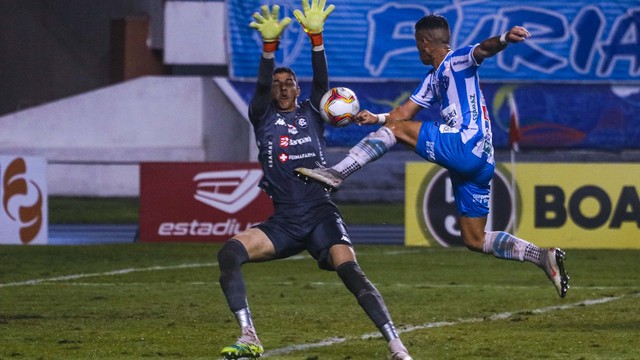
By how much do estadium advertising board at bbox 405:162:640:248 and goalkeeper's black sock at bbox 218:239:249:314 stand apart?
10.1 m

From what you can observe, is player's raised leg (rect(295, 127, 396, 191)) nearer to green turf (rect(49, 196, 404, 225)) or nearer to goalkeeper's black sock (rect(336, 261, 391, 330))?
goalkeeper's black sock (rect(336, 261, 391, 330))

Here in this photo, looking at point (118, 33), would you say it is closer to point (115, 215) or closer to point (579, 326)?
point (115, 215)

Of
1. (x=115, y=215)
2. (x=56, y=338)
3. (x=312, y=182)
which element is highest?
(x=312, y=182)

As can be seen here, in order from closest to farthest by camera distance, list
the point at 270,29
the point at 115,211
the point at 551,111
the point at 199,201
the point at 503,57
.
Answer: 1. the point at 270,29
2. the point at 199,201
3. the point at 115,211
4. the point at 503,57
5. the point at 551,111

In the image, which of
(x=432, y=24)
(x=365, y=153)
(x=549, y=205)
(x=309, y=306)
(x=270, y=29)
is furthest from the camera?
(x=549, y=205)

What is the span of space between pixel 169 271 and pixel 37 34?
1986 cm

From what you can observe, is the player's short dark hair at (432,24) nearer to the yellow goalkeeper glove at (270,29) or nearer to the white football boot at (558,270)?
the yellow goalkeeper glove at (270,29)

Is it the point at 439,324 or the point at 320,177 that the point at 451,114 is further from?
the point at 439,324

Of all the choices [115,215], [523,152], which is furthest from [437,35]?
[523,152]

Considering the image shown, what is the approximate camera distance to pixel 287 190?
8570 mm

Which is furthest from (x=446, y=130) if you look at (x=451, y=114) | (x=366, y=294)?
(x=366, y=294)

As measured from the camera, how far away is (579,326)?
401 inches

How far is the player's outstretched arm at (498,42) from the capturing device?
28.0 feet

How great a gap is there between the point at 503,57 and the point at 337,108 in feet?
68.0
